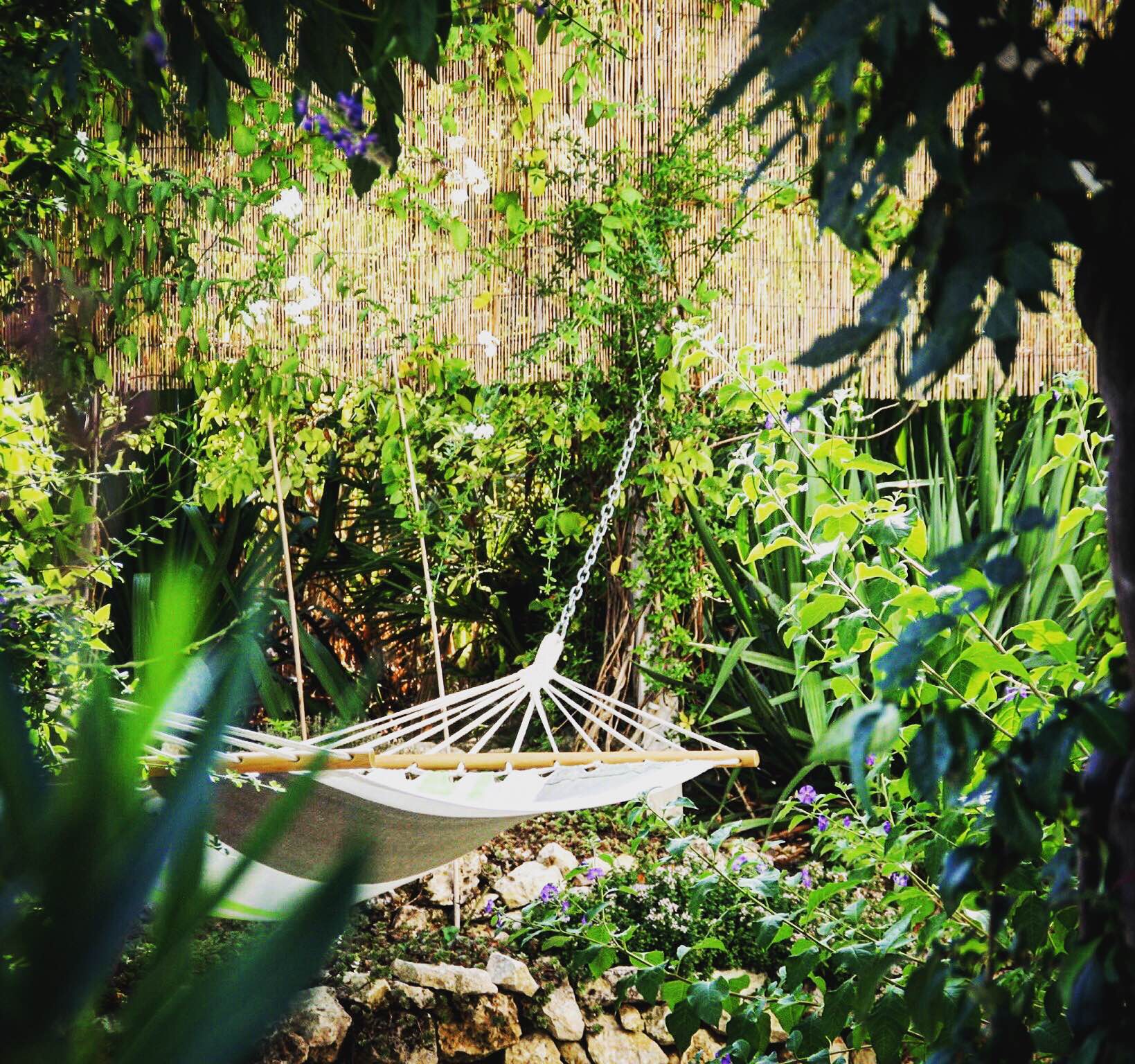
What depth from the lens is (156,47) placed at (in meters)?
0.74

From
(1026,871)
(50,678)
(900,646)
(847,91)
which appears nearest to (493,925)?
(50,678)

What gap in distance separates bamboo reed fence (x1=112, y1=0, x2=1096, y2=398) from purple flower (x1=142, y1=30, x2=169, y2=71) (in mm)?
1756

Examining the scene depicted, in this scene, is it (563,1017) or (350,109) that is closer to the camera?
(350,109)

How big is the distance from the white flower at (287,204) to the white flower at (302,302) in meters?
0.13

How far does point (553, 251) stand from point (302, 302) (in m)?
0.62

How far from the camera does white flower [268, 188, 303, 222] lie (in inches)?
88.4

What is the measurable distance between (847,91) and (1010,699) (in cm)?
83

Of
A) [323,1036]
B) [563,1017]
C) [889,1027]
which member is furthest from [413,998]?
[889,1027]

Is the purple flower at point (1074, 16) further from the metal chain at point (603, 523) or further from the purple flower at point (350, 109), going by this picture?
the metal chain at point (603, 523)

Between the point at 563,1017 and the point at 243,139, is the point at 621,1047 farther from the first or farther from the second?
the point at 243,139

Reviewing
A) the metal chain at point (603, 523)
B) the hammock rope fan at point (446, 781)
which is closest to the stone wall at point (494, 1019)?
the hammock rope fan at point (446, 781)

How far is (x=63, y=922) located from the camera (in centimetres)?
23

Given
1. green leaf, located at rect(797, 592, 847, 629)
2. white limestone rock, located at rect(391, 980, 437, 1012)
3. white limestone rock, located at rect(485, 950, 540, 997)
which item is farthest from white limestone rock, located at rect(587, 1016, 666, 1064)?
green leaf, located at rect(797, 592, 847, 629)

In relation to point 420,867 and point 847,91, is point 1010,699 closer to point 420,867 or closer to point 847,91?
point 847,91
